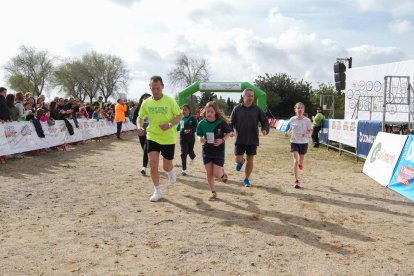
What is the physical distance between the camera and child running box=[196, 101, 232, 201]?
6.70m

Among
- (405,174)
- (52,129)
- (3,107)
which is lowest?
(405,174)

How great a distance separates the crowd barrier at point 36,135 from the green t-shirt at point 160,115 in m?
6.40

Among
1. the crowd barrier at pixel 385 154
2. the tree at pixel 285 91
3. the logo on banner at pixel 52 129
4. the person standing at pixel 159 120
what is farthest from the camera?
the tree at pixel 285 91

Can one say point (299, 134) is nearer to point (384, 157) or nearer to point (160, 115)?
point (384, 157)

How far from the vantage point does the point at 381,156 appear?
960 centimetres

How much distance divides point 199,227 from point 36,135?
9.71 m

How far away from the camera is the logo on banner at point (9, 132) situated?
1134 centimetres

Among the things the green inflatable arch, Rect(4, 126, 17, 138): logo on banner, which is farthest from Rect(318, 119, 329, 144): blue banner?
Rect(4, 126, 17, 138): logo on banner

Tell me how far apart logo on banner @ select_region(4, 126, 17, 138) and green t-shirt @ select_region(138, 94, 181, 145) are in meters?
6.58

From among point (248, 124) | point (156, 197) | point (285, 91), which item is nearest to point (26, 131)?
point (156, 197)

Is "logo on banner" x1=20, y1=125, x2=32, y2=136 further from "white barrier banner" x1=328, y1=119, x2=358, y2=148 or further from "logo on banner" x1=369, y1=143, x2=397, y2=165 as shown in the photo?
"white barrier banner" x1=328, y1=119, x2=358, y2=148

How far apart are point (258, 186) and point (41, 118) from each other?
8.94 m

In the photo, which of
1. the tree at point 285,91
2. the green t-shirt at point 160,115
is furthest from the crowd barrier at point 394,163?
the tree at point 285,91

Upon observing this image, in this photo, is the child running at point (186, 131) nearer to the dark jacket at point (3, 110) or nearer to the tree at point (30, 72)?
the dark jacket at point (3, 110)
